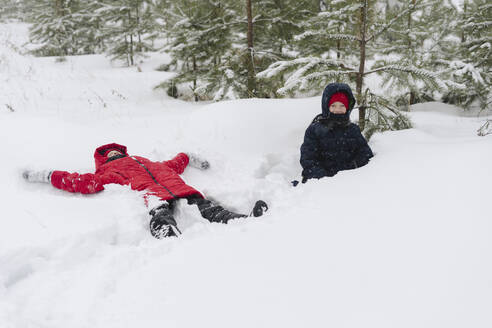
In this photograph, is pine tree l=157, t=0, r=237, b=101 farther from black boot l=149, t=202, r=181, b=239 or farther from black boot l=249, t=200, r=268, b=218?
black boot l=249, t=200, r=268, b=218

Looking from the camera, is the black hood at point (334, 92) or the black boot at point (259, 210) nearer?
the black boot at point (259, 210)

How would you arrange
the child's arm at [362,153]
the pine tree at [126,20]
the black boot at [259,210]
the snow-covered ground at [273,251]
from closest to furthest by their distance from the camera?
the snow-covered ground at [273,251] < the black boot at [259,210] < the child's arm at [362,153] < the pine tree at [126,20]

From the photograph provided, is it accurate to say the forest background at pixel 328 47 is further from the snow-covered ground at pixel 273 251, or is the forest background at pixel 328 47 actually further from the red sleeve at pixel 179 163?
the red sleeve at pixel 179 163

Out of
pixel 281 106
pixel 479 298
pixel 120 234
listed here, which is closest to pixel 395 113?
pixel 281 106

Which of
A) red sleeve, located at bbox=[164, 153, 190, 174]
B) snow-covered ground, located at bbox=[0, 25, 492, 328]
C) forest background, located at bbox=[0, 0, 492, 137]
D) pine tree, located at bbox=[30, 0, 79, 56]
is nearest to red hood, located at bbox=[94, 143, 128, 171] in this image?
snow-covered ground, located at bbox=[0, 25, 492, 328]

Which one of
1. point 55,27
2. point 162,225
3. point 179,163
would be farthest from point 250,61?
point 55,27

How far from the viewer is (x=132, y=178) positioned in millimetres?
3719

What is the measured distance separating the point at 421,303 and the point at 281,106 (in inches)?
177

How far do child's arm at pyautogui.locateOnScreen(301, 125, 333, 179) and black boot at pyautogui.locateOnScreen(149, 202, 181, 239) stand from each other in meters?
1.93

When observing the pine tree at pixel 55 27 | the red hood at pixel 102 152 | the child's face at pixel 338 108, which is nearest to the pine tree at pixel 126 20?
the pine tree at pixel 55 27

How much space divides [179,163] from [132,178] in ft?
2.55

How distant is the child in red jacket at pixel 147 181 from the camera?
2994mm

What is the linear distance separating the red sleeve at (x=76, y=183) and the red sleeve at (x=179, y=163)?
0.99m

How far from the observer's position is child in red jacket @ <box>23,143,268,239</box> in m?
2.99
